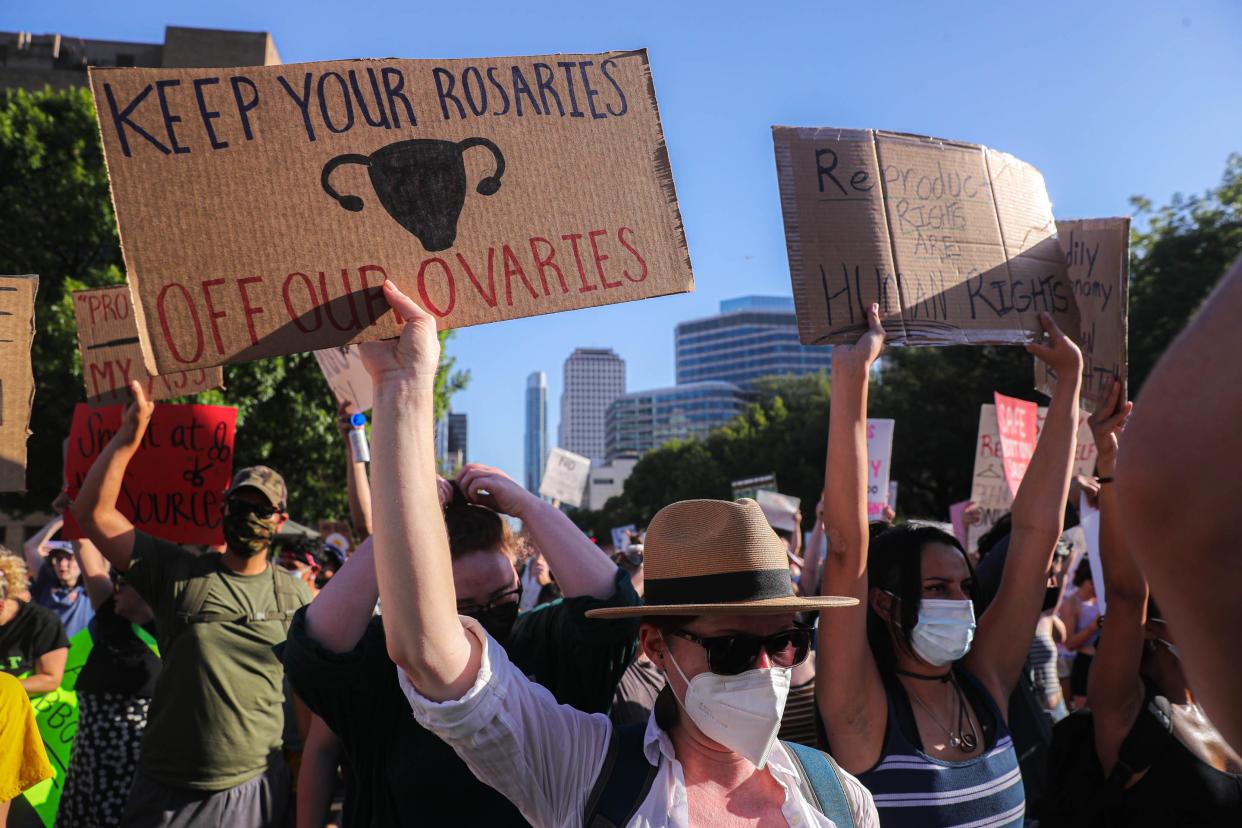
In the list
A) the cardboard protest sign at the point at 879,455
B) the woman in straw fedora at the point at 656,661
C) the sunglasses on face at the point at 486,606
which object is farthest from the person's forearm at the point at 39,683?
the cardboard protest sign at the point at 879,455

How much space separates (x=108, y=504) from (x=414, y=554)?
2907 millimetres

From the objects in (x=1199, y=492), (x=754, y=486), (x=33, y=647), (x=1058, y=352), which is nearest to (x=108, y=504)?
(x=33, y=647)

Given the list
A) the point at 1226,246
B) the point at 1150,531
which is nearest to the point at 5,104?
the point at 1150,531

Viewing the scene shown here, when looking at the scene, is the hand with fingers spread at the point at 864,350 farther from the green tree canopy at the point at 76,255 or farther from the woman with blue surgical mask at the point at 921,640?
the green tree canopy at the point at 76,255

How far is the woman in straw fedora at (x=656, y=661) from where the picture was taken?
5.73 ft

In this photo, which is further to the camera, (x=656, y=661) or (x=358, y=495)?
(x=358, y=495)

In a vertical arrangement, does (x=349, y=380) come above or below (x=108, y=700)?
above

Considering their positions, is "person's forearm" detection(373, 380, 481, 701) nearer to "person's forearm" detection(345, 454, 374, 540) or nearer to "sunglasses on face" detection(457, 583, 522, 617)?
Result: "sunglasses on face" detection(457, 583, 522, 617)

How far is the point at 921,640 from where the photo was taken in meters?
2.95

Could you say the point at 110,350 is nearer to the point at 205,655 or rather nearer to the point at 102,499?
the point at 102,499

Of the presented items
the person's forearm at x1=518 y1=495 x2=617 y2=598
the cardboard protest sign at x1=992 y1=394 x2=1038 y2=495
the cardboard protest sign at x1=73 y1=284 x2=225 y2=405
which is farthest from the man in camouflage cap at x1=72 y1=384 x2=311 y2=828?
the cardboard protest sign at x1=992 y1=394 x2=1038 y2=495

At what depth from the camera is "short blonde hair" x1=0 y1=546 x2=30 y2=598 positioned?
473cm

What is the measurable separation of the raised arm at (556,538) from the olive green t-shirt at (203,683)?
2.02 meters

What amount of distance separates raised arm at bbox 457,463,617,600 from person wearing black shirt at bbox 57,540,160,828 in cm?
278
